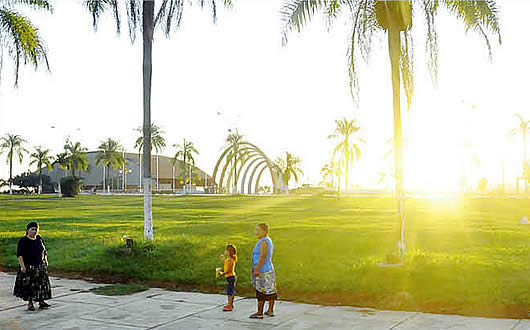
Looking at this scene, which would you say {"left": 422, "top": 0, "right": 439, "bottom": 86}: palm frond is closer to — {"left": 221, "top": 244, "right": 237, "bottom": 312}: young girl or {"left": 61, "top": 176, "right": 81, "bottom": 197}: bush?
{"left": 221, "top": 244, "right": 237, "bottom": 312}: young girl

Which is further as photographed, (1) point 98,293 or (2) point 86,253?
(2) point 86,253

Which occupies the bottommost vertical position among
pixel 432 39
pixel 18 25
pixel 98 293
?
pixel 98 293

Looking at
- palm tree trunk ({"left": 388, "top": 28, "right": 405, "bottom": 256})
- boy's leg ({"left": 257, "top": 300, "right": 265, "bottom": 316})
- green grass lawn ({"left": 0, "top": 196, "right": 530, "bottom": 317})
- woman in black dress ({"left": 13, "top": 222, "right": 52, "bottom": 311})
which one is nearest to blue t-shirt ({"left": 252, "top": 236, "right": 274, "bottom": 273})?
boy's leg ({"left": 257, "top": 300, "right": 265, "bottom": 316})

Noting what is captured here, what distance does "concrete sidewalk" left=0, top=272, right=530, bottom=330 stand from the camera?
9.43m

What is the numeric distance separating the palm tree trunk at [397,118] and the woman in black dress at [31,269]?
7.91 metres

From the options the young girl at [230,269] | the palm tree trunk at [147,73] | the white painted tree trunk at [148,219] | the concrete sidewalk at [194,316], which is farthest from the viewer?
the palm tree trunk at [147,73]

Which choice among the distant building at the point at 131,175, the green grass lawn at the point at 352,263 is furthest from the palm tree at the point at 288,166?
the green grass lawn at the point at 352,263

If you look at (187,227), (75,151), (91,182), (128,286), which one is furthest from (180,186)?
(128,286)

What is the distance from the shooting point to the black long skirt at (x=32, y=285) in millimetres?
10750

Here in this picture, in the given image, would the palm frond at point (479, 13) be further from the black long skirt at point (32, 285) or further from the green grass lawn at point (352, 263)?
the black long skirt at point (32, 285)

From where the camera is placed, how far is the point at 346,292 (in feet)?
40.5

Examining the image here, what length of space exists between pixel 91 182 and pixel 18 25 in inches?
6313

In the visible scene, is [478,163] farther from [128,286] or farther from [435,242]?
[128,286]

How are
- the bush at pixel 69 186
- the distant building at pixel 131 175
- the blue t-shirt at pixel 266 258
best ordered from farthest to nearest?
1. the distant building at pixel 131 175
2. the bush at pixel 69 186
3. the blue t-shirt at pixel 266 258
